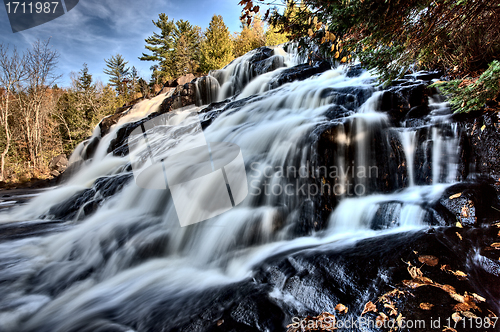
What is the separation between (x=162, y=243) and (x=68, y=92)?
34.5 metres

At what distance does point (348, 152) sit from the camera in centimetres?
427

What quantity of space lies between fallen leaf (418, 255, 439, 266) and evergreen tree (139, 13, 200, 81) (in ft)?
118

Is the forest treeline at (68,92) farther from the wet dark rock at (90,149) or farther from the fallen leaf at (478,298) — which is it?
the fallen leaf at (478,298)

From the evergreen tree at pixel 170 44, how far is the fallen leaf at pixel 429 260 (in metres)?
35.8

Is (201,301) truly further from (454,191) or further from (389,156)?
(389,156)

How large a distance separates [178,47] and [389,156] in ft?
118

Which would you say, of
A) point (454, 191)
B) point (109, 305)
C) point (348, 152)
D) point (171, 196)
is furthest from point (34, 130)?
point (454, 191)

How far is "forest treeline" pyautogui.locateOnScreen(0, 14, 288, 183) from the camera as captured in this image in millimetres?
16156

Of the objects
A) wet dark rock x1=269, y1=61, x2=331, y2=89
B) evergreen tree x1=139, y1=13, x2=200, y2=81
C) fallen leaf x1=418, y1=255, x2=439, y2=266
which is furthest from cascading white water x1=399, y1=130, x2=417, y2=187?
evergreen tree x1=139, y1=13, x2=200, y2=81

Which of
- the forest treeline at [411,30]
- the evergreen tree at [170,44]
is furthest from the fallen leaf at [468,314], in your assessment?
the evergreen tree at [170,44]

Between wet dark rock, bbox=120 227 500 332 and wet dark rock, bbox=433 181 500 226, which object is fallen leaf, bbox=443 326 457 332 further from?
wet dark rock, bbox=433 181 500 226

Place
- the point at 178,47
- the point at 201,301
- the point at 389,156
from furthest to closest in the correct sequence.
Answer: the point at 178,47 → the point at 389,156 → the point at 201,301

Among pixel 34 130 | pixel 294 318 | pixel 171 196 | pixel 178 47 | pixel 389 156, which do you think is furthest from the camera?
pixel 178 47

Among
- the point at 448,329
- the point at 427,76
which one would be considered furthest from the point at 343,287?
the point at 427,76
